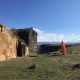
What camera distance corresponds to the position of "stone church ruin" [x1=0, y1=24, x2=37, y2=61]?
76.3ft

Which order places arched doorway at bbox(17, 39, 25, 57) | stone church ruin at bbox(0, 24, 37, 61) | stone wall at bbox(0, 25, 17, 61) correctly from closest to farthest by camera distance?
stone wall at bbox(0, 25, 17, 61) < stone church ruin at bbox(0, 24, 37, 61) < arched doorway at bbox(17, 39, 25, 57)

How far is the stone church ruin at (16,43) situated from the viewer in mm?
23266

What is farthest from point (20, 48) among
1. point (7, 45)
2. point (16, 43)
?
point (7, 45)

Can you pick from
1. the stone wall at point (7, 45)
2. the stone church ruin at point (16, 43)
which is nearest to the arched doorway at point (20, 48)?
the stone church ruin at point (16, 43)

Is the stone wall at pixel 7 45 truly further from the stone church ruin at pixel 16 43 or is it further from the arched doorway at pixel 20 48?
the arched doorway at pixel 20 48

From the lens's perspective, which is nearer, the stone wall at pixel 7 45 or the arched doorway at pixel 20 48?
the stone wall at pixel 7 45

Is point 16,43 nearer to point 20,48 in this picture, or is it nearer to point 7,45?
point 20,48

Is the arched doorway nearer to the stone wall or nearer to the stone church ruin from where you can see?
the stone church ruin

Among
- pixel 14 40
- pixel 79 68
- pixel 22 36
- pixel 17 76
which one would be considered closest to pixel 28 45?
pixel 22 36

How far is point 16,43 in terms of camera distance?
27.9 meters

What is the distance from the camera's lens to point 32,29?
34312 mm

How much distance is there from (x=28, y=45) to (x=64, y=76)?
2014 cm

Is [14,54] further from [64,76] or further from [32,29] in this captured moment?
[64,76]

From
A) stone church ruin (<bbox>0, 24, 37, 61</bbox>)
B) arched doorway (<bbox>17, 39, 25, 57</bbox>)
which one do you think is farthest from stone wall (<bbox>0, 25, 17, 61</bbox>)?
arched doorway (<bbox>17, 39, 25, 57</bbox>)
